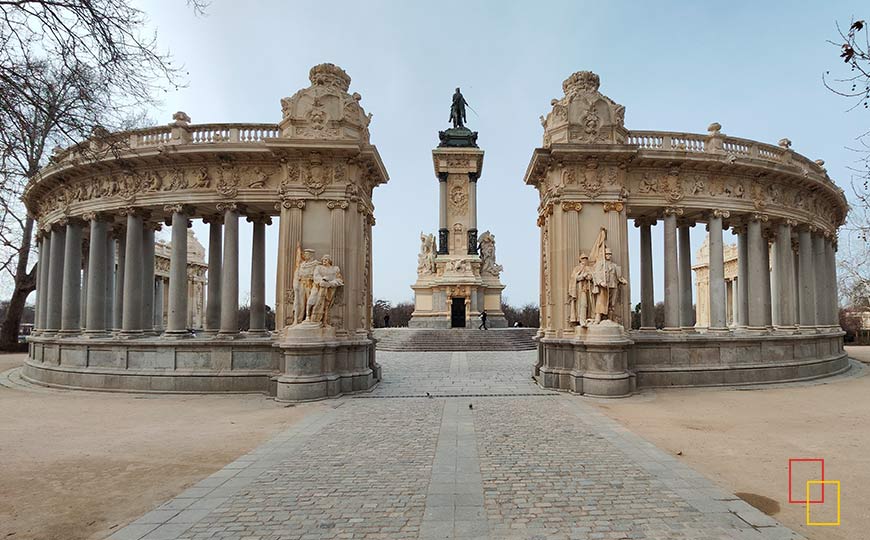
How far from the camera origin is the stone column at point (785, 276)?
18.9 metres

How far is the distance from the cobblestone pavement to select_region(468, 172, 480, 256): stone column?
29.5m

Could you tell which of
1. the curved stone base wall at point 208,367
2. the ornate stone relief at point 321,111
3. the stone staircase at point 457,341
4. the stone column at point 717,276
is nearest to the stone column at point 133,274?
the curved stone base wall at point 208,367

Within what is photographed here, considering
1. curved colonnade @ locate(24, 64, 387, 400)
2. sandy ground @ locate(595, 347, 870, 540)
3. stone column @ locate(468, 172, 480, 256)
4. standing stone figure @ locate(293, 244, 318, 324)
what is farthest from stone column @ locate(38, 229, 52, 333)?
stone column @ locate(468, 172, 480, 256)

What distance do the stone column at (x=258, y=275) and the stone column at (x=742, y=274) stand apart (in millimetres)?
18685

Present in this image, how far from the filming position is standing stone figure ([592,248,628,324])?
48.0 ft

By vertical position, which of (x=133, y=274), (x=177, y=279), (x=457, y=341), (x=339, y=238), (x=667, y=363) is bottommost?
(x=457, y=341)

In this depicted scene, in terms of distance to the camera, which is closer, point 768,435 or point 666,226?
point 768,435

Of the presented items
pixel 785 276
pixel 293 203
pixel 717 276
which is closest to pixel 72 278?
pixel 293 203

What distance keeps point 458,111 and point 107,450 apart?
41683 mm

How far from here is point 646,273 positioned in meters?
20.1

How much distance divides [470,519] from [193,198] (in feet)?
46.6

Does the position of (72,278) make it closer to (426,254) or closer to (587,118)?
(587,118)

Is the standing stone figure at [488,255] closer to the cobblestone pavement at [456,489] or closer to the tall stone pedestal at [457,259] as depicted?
the tall stone pedestal at [457,259]

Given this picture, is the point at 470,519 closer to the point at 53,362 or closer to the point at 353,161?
the point at 353,161
